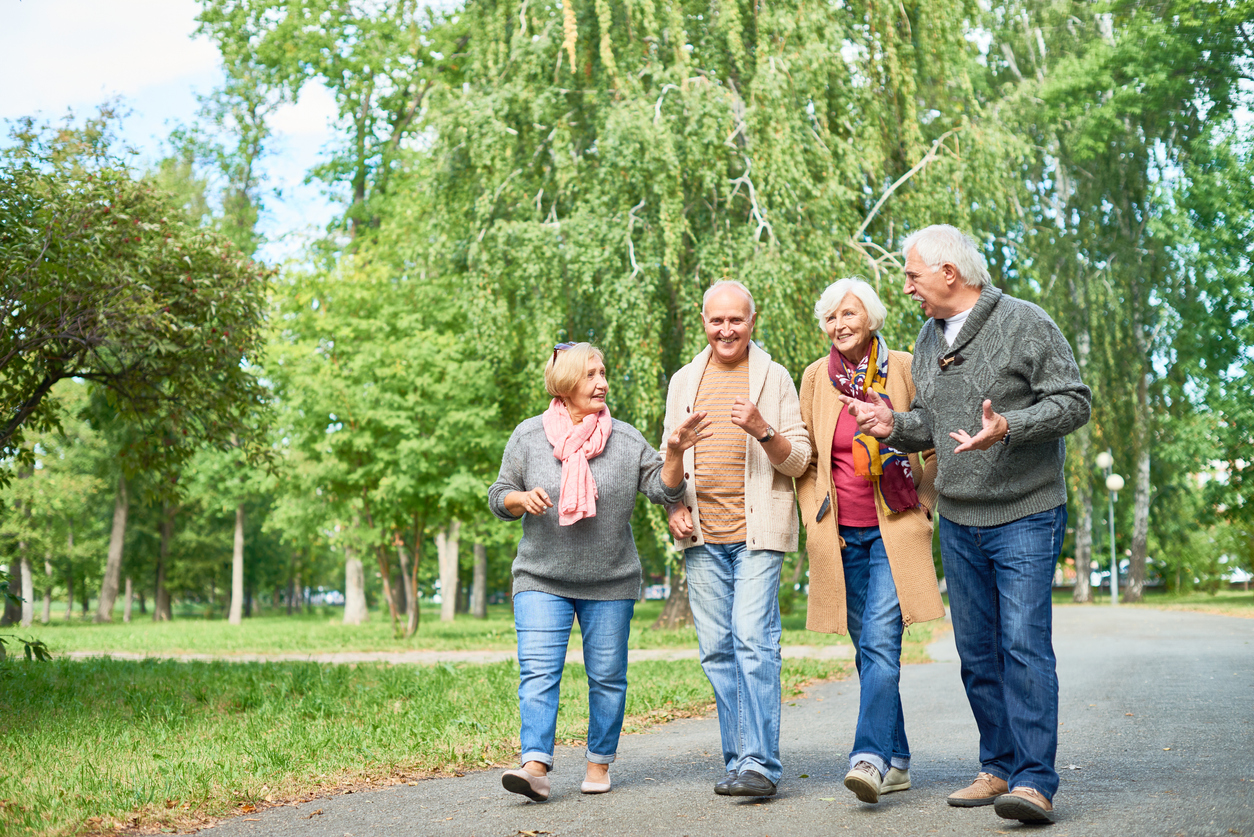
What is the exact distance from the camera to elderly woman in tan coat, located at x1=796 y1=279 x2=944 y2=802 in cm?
447

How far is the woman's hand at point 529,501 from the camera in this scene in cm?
466

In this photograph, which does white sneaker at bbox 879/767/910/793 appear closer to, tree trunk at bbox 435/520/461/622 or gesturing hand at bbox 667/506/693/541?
gesturing hand at bbox 667/506/693/541

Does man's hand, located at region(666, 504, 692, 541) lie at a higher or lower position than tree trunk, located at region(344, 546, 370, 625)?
higher

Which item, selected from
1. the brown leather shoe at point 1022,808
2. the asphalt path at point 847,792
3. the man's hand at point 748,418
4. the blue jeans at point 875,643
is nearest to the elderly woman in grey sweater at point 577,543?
the man's hand at point 748,418

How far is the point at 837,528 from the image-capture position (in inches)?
185

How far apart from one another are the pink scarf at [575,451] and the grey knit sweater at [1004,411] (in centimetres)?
131

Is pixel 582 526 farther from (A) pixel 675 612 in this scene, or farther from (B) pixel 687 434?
(A) pixel 675 612

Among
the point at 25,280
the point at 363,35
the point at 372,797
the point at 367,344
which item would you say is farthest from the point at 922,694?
the point at 363,35

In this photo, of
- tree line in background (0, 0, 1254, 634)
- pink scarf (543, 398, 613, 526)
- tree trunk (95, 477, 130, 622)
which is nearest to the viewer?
pink scarf (543, 398, 613, 526)

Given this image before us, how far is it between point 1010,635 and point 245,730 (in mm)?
4872

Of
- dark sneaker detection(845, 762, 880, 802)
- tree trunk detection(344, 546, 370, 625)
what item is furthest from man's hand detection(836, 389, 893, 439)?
tree trunk detection(344, 546, 370, 625)

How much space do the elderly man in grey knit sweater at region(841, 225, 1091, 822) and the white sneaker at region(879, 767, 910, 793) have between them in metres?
0.36

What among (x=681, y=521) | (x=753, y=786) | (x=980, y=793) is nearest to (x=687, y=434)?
(x=681, y=521)

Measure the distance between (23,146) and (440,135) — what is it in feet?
25.4
